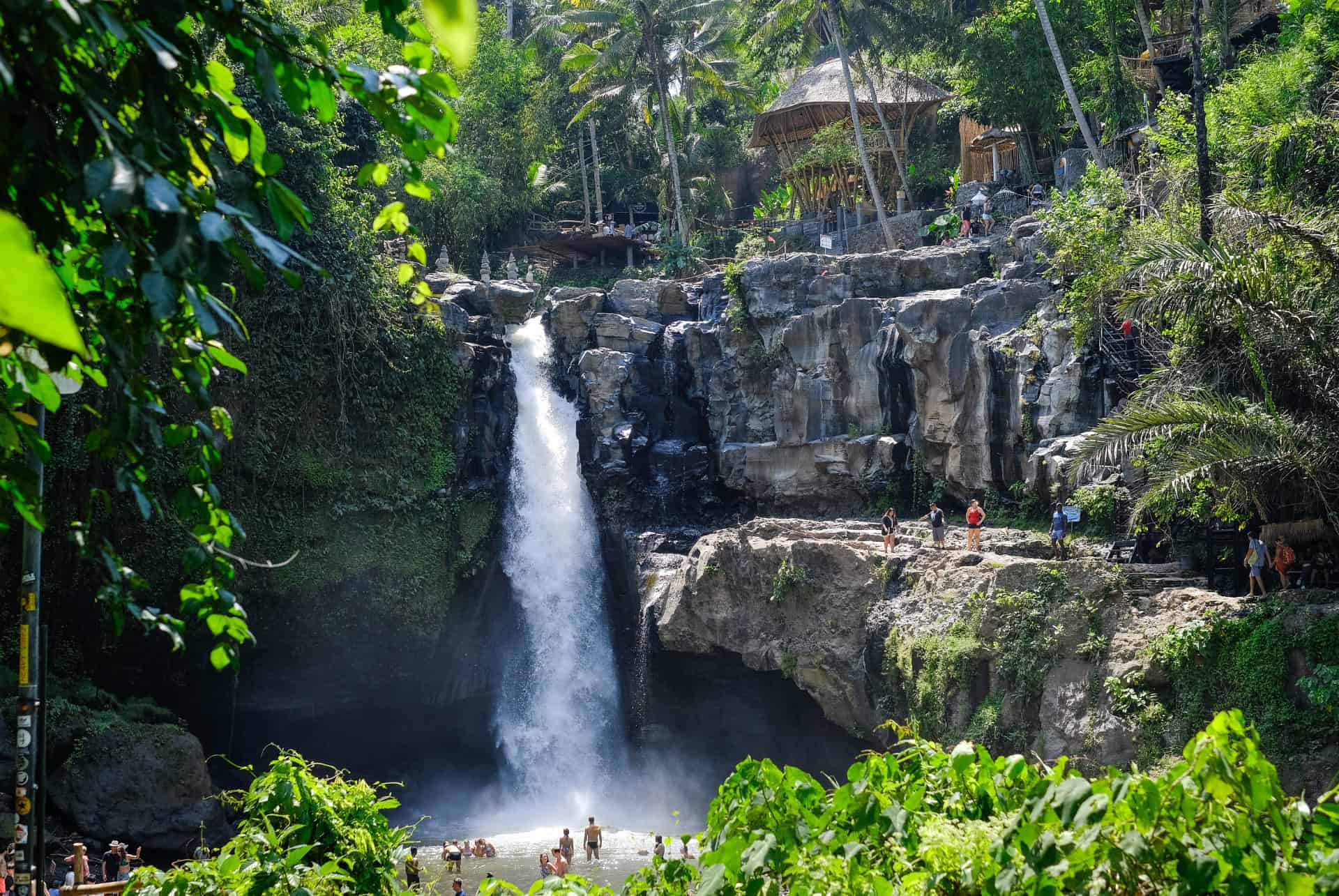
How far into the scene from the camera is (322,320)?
24.5 m

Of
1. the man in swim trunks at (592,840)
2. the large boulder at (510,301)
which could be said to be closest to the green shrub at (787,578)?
the man in swim trunks at (592,840)

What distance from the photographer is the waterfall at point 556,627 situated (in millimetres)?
24281

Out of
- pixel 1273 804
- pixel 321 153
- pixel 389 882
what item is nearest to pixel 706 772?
pixel 321 153

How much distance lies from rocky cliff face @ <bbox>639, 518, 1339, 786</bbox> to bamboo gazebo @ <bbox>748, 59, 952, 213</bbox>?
1733 cm

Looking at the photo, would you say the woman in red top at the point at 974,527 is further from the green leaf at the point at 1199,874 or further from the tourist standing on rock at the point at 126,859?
the green leaf at the point at 1199,874

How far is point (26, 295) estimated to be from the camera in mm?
1306

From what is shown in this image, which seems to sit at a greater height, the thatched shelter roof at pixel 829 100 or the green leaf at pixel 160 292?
the thatched shelter roof at pixel 829 100

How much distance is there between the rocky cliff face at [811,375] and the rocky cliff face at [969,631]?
10.0 feet

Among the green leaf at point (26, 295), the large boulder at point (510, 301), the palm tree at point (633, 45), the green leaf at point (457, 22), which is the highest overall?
the palm tree at point (633, 45)

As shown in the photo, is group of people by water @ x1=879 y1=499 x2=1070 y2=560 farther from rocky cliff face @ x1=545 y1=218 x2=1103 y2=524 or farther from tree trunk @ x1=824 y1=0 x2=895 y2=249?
tree trunk @ x1=824 y1=0 x2=895 y2=249

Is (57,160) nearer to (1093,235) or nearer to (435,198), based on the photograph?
(1093,235)

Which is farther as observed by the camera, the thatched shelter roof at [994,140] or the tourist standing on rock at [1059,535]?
the thatched shelter roof at [994,140]

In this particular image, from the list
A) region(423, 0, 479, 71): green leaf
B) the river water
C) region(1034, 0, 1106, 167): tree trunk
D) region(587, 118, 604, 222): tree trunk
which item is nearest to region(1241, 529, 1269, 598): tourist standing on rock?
the river water

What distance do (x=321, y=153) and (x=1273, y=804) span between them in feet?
79.6
